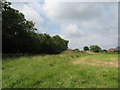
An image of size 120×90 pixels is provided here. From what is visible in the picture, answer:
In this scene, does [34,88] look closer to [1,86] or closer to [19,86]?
[19,86]

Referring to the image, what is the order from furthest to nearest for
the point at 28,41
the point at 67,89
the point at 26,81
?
the point at 28,41
the point at 26,81
the point at 67,89

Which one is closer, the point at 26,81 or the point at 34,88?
the point at 34,88

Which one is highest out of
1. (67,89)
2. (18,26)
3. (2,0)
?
(2,0)

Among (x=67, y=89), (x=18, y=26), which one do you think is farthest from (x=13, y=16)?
(x=67, y=89)

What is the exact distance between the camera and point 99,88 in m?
4.39

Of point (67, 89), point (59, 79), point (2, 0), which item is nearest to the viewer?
point (67, 89)

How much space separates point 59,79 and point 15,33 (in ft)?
63.1

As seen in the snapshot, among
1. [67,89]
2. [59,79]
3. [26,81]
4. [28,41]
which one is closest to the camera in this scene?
[67,89]

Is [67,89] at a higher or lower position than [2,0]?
lower

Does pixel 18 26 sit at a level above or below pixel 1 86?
above

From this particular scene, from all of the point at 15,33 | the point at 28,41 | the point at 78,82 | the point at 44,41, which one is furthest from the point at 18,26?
the point at 78,82

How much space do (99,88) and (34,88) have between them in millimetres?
2298

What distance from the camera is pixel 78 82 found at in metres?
5.01

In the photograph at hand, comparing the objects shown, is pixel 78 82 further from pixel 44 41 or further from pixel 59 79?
pixel 44 41
